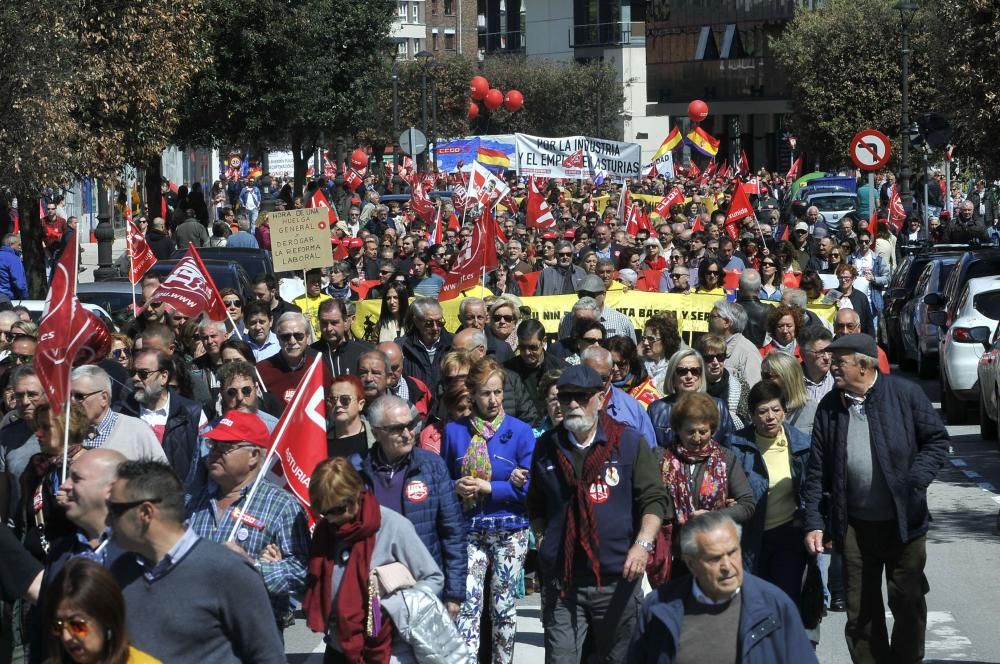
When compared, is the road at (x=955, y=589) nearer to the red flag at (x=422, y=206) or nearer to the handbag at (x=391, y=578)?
the handbag at (x=391, y=578)

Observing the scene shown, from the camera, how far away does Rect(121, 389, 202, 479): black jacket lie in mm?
8656

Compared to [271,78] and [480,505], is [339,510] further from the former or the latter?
[271,78]

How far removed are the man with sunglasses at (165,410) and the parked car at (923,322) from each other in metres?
12.0

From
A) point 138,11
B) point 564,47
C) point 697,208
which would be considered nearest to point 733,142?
point 564,47

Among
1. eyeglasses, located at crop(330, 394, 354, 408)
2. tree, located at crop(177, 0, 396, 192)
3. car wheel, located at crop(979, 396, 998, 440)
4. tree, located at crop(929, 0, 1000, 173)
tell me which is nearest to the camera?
eyeglasses, located at crop(330, 394, 354, 408)

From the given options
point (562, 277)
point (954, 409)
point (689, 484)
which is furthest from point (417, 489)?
point (954, 409)

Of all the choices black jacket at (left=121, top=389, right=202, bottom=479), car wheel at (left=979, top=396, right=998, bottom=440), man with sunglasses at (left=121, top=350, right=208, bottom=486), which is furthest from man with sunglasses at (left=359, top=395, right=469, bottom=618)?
car wheel at (left=979, top=396, right=998, bottom=440)

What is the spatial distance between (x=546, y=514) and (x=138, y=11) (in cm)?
1901

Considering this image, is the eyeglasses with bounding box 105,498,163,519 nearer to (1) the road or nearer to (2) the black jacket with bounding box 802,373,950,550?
(2) the black jacket with bounding box 802,373,950,550

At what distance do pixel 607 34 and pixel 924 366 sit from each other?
78400 millimetres

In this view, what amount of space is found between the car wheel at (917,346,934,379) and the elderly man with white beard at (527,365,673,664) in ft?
44.3

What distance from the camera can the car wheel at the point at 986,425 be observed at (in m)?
15.9

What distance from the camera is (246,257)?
2138 cm

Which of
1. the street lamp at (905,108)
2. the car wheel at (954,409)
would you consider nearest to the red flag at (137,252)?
the car wheel at (954,409)
